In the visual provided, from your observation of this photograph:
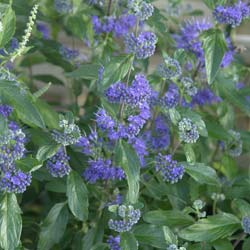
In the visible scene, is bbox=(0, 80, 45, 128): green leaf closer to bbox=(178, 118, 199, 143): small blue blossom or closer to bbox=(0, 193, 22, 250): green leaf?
bbox=(0, 193, 22, 250): green leaf

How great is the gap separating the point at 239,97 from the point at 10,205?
68 cm

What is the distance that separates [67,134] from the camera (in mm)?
1262

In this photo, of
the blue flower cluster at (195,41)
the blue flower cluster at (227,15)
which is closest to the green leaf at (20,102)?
the blue flower cluster at (227,15)

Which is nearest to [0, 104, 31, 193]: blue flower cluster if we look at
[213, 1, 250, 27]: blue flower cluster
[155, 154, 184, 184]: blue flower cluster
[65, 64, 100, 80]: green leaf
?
[65, 64, 100, 80]: green leaf

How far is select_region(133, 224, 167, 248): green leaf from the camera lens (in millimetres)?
1358

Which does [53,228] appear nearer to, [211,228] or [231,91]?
[211,228]

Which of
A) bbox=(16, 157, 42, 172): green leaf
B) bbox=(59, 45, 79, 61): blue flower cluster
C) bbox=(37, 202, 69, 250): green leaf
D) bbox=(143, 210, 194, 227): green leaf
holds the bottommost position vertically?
bbox=(37, 202, 69, 250): green leaf

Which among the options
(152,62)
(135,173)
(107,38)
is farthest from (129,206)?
(152,62)

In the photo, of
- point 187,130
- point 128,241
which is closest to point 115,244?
point 128,241

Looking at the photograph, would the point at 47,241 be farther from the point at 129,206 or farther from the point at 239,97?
the point at 239,97

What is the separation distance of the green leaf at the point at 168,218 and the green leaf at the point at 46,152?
0.28 m

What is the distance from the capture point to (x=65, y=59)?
1826 mm

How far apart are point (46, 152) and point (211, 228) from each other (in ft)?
1.41

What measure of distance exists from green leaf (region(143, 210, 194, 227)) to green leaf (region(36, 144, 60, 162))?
0.28 metres
